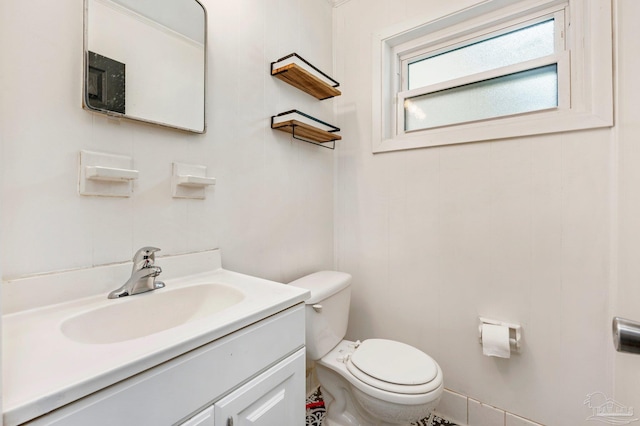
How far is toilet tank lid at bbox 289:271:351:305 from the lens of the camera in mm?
1247

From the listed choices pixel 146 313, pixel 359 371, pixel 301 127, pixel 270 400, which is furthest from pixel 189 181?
pixel 359 371

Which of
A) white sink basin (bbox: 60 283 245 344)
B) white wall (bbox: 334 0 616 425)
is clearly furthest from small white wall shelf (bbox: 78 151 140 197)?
white wall (bbox: 334 0 616 425)

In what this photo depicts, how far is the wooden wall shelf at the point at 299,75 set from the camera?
1371 millimetres

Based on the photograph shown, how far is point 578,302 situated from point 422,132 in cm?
106

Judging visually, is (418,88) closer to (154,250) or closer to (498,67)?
(498,67)

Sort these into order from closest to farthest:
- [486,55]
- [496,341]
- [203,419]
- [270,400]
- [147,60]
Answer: [203,419] < [270,400] < [147,60] < [496,341] < [486,55]

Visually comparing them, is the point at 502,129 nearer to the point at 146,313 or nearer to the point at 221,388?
the point at 221,388

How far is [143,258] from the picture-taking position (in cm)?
87

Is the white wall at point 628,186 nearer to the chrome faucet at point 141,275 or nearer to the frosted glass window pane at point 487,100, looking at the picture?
the frosted glass window pane at point 487,100

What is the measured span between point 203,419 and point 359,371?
2.37 feet

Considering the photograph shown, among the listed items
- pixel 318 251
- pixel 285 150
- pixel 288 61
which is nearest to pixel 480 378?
pixel 318 251

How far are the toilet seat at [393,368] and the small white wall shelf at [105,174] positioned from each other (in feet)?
3.62

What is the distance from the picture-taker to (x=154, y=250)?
0.89m

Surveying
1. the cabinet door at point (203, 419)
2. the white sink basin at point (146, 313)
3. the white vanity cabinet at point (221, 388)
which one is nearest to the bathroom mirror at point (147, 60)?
the white sink basin at point (146, 313)
